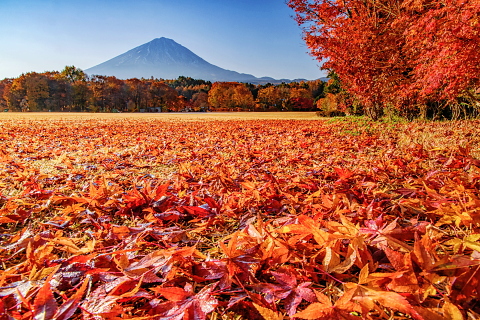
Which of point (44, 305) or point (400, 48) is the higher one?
point (400, 48)

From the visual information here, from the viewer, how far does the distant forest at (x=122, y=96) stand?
57625 millimetres

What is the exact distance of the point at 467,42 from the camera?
13.7 ft

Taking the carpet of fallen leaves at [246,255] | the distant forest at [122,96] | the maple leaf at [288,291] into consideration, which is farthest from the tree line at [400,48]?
the distant forest at [122,96]

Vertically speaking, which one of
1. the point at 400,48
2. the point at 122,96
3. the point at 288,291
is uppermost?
the point at 122,96

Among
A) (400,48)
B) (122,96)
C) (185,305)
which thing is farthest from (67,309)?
(122,96)

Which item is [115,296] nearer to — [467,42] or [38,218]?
[38,218]

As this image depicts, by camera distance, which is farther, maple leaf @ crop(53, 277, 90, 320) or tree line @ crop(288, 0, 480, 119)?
tree line @ crop(288, 0, 480, 119)

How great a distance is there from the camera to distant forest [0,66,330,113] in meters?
57.6

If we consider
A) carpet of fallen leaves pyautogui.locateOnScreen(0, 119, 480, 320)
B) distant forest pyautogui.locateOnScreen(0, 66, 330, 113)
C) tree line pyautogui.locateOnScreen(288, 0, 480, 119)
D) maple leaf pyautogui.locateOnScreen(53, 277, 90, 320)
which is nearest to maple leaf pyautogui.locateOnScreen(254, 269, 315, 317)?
carpet of fallen leaves pyautogui.locateOnScreen(0, 119, 480, 320)

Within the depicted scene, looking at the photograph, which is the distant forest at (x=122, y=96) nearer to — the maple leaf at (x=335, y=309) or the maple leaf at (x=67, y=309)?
the maple leaf at (x=335, y=309)

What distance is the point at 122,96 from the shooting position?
6762cm

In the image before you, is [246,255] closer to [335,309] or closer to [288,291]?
[288,291]

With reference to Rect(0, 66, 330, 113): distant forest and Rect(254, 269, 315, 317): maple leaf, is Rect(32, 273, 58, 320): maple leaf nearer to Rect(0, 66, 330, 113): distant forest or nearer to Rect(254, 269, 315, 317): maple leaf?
Rect(254, 269, 315, 317): maple leaf

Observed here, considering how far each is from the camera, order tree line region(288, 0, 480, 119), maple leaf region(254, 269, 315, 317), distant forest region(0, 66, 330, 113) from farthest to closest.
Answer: distant forest region(0, 66, 330, 113), tree line region(288, 0, 480, 119), maple leaf region(254, 269, 315, 317)
